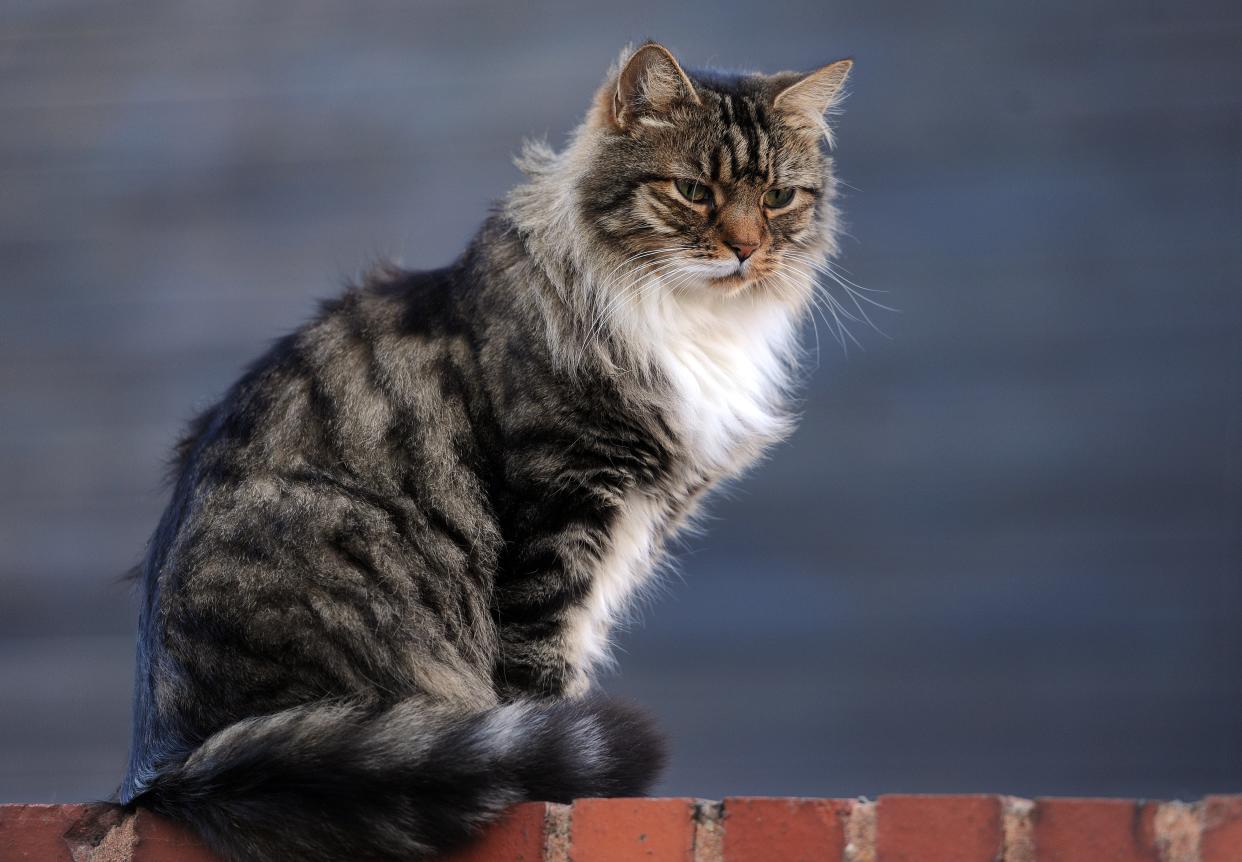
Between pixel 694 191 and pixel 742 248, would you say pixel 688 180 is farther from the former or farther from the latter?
pixel 742 248

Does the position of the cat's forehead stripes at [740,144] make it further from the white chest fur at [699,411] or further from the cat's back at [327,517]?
the cat's back at [327,517]

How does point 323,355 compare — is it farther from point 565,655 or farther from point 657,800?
point 657,800

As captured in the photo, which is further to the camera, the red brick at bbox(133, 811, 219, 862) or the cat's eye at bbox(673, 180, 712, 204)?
the cat's eye at bbox(673, 180, 712, 204)

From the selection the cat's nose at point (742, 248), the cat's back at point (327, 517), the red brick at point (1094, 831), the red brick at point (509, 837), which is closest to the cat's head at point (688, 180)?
the cat's nose at point (742, 248)

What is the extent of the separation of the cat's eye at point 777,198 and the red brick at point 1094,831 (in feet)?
3.77

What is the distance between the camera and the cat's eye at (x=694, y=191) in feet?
7.27

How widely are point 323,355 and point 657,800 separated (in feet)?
3.14

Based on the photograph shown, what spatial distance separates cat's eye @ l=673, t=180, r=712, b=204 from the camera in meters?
2.21

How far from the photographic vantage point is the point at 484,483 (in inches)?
79.5

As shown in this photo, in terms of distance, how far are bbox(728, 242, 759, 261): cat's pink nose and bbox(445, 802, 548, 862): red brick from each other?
38.4 inches

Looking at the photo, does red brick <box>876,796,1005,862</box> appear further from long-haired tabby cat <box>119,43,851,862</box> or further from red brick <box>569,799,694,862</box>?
long-haired tabby cat <box>119,43,851,862</box>

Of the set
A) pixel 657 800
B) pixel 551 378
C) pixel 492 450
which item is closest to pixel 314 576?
pixel 492 450

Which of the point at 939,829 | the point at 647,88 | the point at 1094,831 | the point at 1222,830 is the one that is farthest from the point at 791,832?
the point at 647,88

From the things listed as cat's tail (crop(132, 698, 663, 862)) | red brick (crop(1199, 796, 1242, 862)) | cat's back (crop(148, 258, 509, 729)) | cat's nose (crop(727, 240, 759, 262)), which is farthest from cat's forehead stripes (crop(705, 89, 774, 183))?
red brick (crop(1199, 796, 1242, 862))
